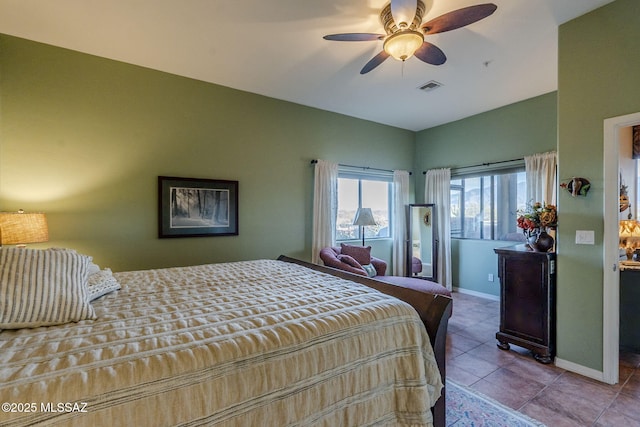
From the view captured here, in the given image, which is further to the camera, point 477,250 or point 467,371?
point 477,250

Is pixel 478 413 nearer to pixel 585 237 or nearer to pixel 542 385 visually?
pixel 542 385

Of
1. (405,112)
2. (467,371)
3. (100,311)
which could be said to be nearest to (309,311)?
(100,311)

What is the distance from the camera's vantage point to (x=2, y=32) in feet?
8.49

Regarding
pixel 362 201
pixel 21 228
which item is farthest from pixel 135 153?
pixel 362 201

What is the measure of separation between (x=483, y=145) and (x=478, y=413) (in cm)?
407

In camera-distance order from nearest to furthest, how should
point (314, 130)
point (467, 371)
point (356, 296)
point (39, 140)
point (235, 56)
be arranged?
point (356, 296), point (467, 371), point (39, 140), point (235, 56), point (314, 130)

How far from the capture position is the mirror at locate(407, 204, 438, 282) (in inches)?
200

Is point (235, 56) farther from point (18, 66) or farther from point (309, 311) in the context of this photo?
point (309, 311)

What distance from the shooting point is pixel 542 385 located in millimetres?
2289

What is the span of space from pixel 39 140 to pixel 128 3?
1.65 meters

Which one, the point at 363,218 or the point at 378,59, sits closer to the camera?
the point at 378,59

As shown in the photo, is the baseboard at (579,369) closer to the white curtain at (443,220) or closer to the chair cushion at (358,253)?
the chair cushion at (358,253)

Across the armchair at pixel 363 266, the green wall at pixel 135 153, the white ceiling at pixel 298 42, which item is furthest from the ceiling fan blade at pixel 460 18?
the armchair at pixel 363 266

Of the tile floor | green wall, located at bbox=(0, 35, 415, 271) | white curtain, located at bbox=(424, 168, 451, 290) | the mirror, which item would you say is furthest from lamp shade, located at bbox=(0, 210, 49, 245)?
white curtain, located at bbox=(424, 168, 451, 290)
